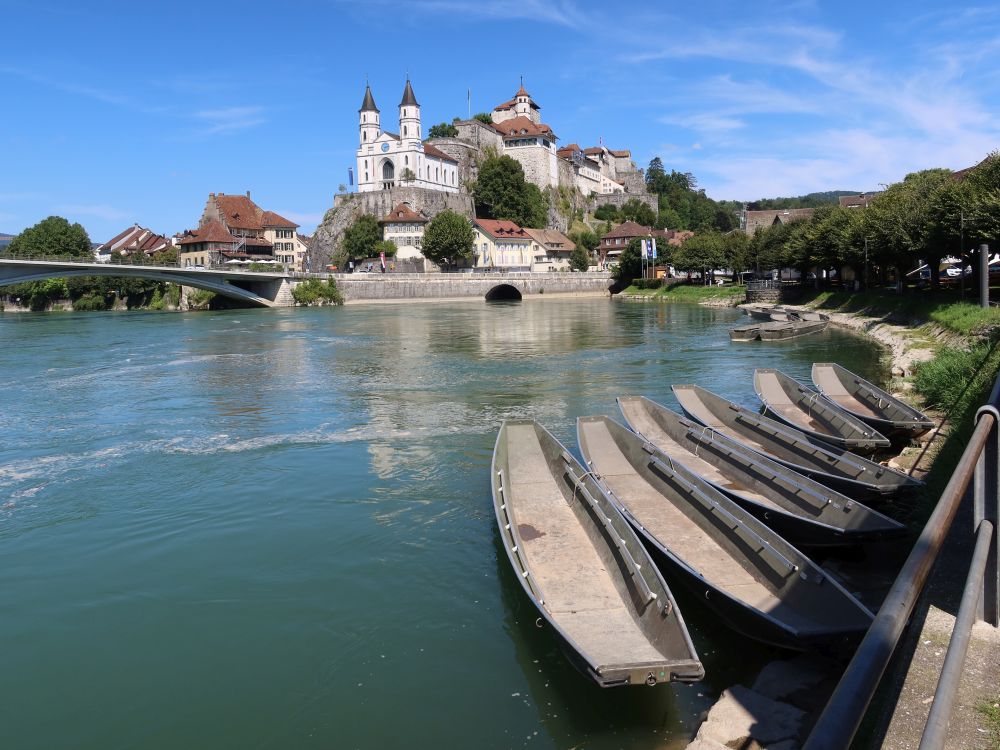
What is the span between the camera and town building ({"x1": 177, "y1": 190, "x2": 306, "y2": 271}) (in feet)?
357

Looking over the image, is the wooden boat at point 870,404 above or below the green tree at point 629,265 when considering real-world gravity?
below

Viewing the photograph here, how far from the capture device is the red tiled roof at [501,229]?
113m

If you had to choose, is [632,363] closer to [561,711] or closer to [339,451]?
[339,451]

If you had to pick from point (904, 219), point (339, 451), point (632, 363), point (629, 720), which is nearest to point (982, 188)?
point (904, 219)

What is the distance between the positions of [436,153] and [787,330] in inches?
3442

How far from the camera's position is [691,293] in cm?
8550

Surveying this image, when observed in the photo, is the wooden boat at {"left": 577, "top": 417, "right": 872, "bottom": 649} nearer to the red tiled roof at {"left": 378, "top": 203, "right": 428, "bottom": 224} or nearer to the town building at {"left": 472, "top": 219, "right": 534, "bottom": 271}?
the town building at {"left": 472, "top": 219, "right": 534, "bottom": 271}

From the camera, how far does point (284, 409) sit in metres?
25.8

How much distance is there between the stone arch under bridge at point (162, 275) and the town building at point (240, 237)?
1280 cm

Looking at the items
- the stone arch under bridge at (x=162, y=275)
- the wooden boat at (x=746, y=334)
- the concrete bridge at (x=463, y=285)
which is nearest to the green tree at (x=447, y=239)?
the concrete bridge at (x=463, y=285)

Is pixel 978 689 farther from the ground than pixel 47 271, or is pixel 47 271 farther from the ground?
pixel 47 271

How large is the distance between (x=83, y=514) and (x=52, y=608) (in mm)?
4348

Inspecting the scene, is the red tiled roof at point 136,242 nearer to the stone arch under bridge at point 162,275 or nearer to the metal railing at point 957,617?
the stone arch under bridge at point 162,275

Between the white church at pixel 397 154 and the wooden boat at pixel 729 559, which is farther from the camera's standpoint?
the white church at pixel 397 154
